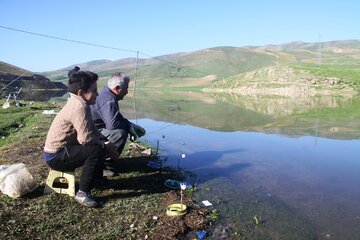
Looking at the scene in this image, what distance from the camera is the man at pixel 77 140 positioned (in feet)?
20.6

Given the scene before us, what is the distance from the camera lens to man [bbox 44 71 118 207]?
627cm

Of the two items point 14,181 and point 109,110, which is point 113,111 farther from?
point 14,181

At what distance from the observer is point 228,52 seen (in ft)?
644

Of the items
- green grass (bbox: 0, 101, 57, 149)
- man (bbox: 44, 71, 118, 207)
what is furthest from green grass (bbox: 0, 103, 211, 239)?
green grass (bbox: 0, 101, 57, 149)

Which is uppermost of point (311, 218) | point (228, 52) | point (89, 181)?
point (228, 52)

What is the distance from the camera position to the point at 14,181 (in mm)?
6535

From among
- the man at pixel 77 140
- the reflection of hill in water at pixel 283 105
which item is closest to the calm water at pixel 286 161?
the man at pixel 77 140

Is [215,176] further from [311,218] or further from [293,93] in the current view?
[293,93]

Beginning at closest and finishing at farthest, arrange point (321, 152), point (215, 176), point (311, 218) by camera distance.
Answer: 1. point (311, 218)
2. point (215, 176)
3. point (321, 152)

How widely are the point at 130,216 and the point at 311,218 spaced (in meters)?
3.36

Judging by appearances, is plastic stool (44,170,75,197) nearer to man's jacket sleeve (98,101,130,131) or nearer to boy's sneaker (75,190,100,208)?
boy's sneaker (75,190,100,208)

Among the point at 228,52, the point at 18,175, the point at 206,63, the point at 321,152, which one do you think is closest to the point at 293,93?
the point at 321,152

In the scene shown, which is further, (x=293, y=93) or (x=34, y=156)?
(x=293, y=93)

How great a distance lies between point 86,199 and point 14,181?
135 cm
